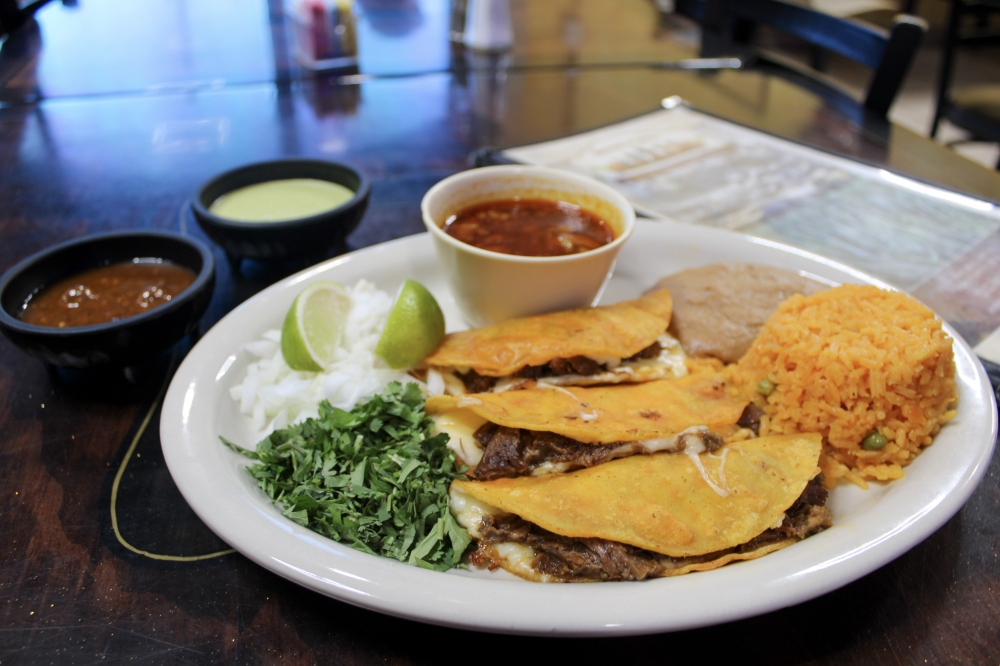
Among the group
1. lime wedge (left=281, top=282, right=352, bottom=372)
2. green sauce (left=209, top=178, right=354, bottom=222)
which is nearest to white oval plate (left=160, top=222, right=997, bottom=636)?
lime wedge (left=281, top=282, right=352, bottom=372)

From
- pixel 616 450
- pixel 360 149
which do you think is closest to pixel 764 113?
pixel 360 149

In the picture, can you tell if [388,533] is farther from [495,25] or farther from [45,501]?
[495,25]

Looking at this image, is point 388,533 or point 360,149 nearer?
point 388,533

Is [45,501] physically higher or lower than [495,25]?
lower

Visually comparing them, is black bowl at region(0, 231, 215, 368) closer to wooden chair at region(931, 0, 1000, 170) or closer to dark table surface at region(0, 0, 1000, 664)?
dark table surface at region(0, 0, 1000, 664)

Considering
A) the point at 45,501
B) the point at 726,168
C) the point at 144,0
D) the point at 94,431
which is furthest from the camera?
the point at 144,0

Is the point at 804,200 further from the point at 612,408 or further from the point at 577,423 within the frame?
the point at 577,423

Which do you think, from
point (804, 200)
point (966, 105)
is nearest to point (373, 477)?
point (804, 200)
